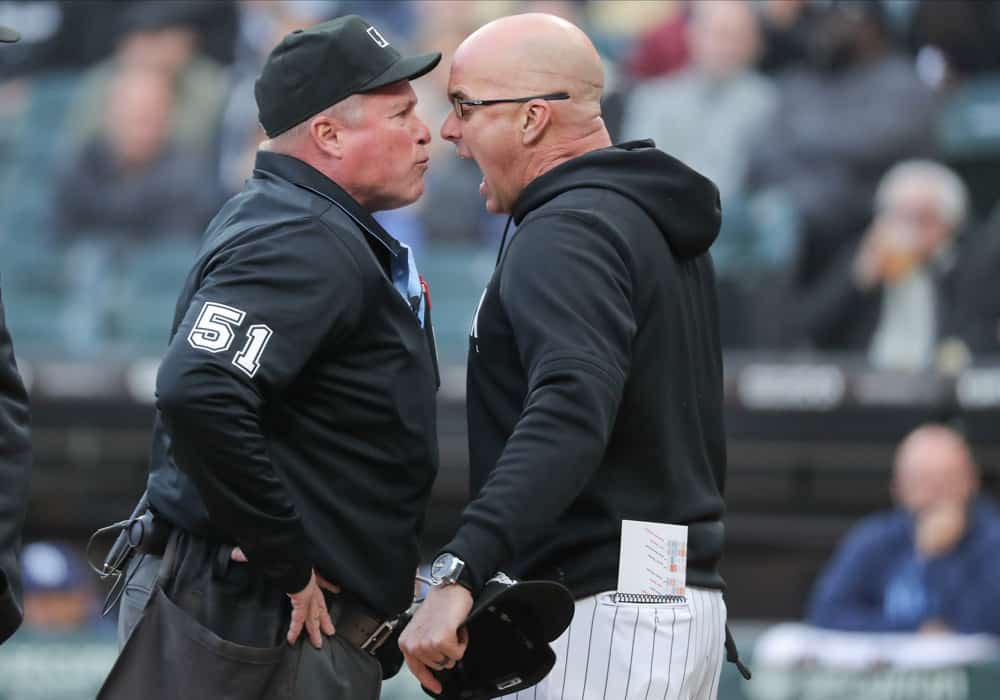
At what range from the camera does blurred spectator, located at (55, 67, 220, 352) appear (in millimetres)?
7285

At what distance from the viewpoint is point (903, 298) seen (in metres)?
6.43

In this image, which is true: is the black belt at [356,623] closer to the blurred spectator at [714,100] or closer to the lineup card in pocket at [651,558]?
the lineup card in pocket at [651,558]

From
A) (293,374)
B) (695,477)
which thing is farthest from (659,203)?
(293,374)

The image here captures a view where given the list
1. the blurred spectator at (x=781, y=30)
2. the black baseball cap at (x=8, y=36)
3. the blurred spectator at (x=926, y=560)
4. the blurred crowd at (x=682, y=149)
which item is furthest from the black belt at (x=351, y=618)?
the blurred spectator at (x=781, y=30)

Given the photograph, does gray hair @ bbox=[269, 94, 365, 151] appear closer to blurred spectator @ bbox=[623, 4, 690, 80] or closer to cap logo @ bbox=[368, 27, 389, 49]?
cap logo @ bbox=[368, 27, 389, 49]

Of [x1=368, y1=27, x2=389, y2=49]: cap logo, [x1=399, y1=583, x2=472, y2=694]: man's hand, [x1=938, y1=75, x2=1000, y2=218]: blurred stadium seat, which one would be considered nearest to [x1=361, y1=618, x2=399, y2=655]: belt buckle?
[x1=399, y1=583, x2=472, y2=694]: man's hand

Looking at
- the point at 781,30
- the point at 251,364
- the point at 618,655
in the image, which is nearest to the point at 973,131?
the point at 781,30

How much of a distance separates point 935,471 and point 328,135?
12.4 feet

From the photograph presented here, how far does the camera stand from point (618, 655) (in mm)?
2246

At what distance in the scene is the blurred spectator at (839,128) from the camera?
21.8ft

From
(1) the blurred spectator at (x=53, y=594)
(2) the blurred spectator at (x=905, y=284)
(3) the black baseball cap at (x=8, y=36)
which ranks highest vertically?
(3) the black baseball cap at (x=8, y=36)

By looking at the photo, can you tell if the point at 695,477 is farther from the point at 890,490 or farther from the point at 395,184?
the point at 890,490

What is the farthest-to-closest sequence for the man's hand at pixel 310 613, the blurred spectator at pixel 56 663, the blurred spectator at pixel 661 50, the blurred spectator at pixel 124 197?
1. the blurred spectator at pixel 124 197
2. the blurred spectator at pixel 661 50
3. the blurred spectator at pixel 56 663
4. the man's hand at pixel 310 613

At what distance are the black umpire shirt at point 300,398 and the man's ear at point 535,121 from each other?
0.28 meters
